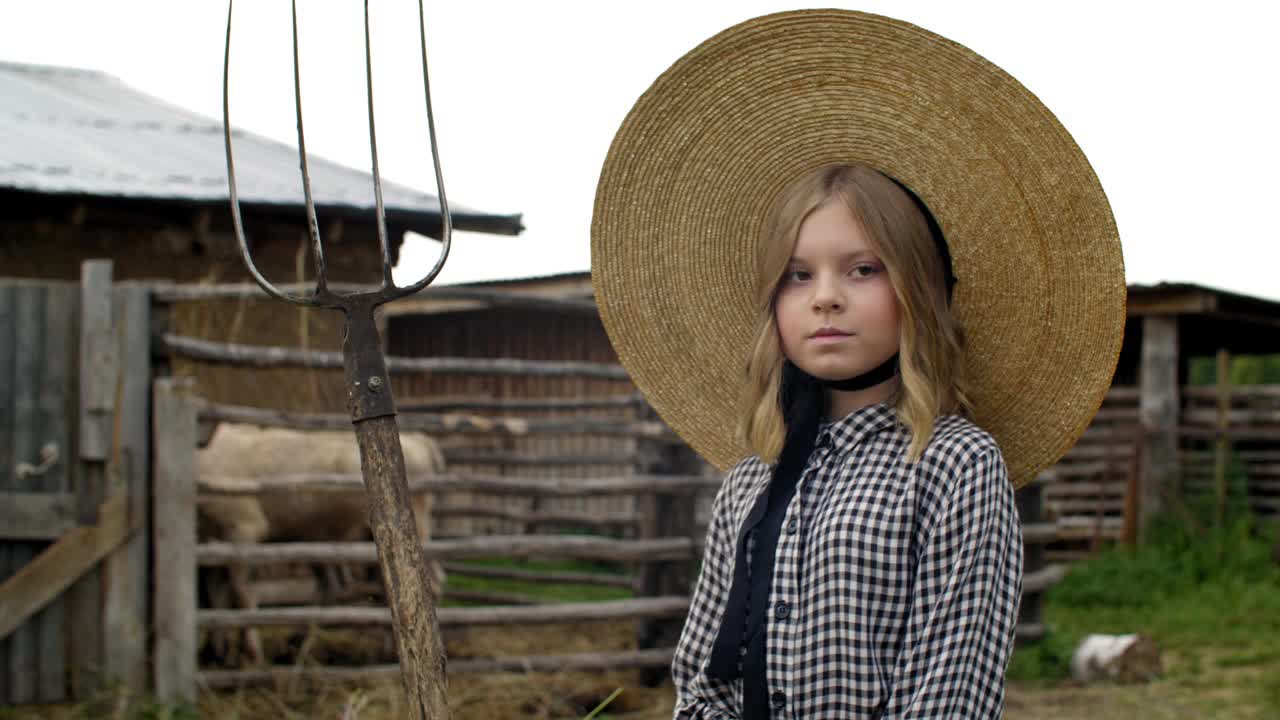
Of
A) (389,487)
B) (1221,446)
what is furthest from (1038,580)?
(389,487)

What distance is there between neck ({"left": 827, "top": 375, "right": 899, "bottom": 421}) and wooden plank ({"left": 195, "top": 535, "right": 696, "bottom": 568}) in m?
3.67

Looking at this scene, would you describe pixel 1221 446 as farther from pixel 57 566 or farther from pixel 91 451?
pixel 57 566

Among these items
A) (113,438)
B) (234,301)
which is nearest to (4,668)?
(113,438)

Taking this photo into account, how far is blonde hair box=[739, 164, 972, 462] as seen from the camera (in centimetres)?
175

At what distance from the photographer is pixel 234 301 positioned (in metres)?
7.01

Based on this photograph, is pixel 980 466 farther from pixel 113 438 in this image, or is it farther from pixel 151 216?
pixel 151 216

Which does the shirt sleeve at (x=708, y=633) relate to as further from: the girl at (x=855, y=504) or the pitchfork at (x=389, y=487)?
the pitchfork at (x=389, y=487)

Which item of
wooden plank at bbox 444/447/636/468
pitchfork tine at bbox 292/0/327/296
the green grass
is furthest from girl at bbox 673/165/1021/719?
wooden plank at bbox 444/447/636/468

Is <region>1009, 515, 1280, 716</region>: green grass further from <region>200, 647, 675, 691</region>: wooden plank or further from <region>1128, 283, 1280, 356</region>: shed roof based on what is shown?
<region>200, 647, 675, 691</region>: wooden plank

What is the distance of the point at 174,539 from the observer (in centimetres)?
506

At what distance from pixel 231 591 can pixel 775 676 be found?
5194 millimetres

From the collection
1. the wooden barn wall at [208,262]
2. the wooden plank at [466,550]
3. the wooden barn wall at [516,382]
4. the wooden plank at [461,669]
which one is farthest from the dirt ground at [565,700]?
the wooden barn wall at [516,382]

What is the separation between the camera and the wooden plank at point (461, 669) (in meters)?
5.24

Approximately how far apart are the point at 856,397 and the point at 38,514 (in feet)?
13.2
